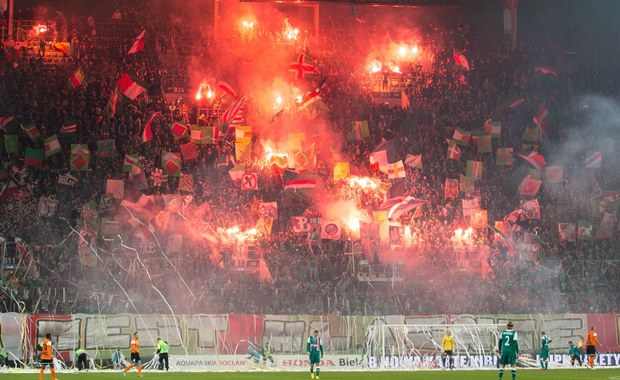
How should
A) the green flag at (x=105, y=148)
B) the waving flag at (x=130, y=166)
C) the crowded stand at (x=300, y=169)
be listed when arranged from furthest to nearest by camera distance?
1. the green flag at (x=105, y=148)
2. the waving flag at (x=130, y=166)
3. the crowded stand at (x=300, y=169)

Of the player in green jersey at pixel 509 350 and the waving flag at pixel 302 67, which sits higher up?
the waving flag at pixel 302 67

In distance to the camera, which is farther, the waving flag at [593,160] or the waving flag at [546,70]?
the waving flag at [546,70]

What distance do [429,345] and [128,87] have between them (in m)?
20.3

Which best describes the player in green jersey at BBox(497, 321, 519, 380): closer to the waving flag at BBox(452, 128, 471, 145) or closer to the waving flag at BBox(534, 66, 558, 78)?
the waving flag at BBox(452, 128, 471, 145)

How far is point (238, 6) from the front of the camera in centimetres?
5481

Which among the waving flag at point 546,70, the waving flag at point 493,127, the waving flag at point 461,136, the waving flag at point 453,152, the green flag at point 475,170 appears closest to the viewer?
the green flag at point 475,170

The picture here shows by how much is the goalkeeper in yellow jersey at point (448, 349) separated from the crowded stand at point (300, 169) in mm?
3815

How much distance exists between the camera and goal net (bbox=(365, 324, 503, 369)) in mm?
40625

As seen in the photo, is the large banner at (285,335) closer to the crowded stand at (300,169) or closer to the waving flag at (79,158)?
the crowded stand at (300,169)

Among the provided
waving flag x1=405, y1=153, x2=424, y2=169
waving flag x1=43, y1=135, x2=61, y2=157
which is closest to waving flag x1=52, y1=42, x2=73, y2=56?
waving flag x1=43, y1=135, x2=61, y2=157

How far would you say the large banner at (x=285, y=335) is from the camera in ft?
126

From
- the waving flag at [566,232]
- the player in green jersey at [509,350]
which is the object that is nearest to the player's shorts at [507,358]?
the player in green jersey at [509,350]

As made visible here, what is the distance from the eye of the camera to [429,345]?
41500mm

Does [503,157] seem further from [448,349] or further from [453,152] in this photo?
[448,349]
